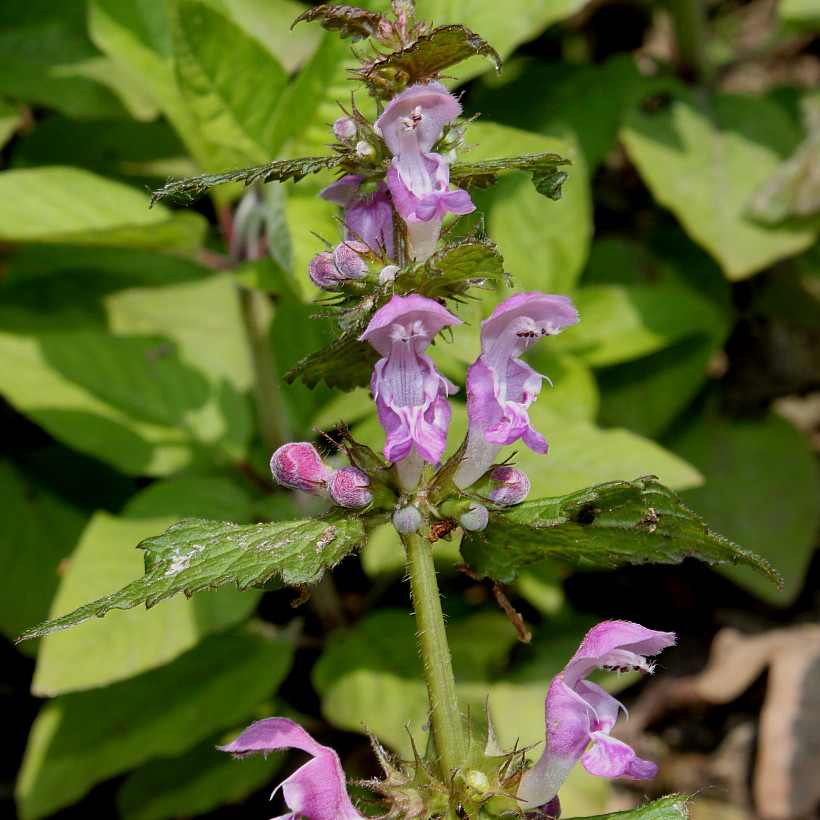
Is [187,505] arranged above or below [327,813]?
below

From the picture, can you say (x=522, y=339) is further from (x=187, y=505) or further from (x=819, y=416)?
(x=819, y=416)

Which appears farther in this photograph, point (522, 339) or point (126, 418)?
point (126, 418)

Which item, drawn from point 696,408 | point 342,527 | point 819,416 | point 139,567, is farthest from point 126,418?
point 819,416

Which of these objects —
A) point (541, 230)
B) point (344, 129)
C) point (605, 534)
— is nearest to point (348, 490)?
point (605, 534)

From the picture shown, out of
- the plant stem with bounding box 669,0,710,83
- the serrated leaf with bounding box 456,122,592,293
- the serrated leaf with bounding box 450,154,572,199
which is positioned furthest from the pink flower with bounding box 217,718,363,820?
the plant stem with bounding box 669,0,710,83

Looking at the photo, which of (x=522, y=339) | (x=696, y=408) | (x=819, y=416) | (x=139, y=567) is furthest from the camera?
(x=819, y=416)

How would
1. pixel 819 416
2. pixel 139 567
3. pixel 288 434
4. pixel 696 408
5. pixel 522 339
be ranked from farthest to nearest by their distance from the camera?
1. pixel 819 416
2. pixel 696 408
3. pixel 288 434
4. pixel 139 567
5. pixel 522 339

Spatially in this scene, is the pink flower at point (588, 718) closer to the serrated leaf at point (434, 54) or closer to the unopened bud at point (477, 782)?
the unopened bud at point (477, 782)
